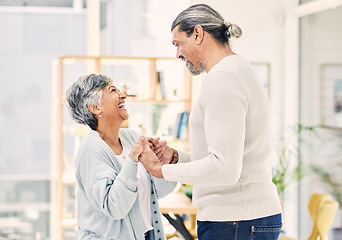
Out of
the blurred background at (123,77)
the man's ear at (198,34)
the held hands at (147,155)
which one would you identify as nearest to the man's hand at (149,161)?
the held hands at (147,155)

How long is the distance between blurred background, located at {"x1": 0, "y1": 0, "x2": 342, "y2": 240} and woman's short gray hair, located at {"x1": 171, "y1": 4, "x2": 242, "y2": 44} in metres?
2.74

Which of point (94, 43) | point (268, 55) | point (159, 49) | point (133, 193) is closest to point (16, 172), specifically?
point (94, 43)

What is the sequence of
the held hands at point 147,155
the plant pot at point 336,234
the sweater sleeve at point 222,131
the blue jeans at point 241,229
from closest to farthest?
the sweater sleeve at point 222,131, the blue jeans at point 241,229, the held hands at point 147,155, the plant pot at point 336,234

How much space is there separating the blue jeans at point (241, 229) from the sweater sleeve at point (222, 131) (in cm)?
16

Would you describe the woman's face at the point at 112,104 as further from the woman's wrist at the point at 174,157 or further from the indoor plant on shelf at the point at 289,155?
the indoor plant on shelf at the point at 289,155

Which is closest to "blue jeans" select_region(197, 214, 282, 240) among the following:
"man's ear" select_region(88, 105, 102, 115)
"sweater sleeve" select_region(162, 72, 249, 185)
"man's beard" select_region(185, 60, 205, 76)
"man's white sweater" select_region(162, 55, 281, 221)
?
"man's white sweater" select_region(162, 55, 281, 221)

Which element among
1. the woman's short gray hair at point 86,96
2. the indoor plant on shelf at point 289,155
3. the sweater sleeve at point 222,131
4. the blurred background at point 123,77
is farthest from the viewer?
the blurred background at point 123,77

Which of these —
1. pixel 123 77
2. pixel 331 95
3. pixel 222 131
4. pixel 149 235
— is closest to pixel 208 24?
pixel 222 131

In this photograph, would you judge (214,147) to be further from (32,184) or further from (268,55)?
(32,184)

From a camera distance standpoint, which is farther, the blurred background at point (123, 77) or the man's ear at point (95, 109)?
the blurred background at point (123, 77)

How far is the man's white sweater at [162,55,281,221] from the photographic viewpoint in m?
1.41

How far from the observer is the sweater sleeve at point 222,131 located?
1406 millimetres

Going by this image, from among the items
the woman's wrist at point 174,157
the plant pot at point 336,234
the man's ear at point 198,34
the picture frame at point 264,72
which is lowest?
the plant pot at point 336,234

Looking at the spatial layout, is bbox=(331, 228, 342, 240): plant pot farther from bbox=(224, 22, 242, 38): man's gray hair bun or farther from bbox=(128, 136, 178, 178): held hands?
bbox=(224, 22, 242, 38): man's gray hair bun
